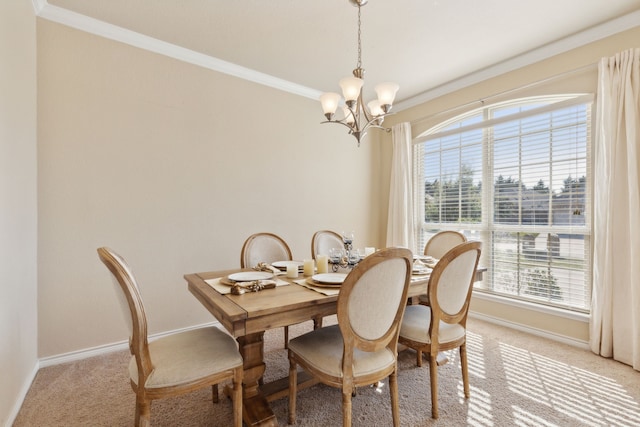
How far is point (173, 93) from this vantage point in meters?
2.71

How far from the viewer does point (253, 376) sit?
1525 millimetres

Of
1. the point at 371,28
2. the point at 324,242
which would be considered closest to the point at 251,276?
the point at 324,242

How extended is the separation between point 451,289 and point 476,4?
2.05 metres

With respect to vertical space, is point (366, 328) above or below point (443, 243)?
below

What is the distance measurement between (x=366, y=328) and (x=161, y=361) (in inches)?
36.5

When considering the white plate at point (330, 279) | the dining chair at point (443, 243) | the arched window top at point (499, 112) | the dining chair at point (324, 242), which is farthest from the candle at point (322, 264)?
the arched window top at point (499, 112)

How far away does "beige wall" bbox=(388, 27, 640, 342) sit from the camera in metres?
2.46

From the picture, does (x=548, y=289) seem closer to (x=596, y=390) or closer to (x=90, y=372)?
(x=596, y=390)

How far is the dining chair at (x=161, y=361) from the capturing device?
1180 mm

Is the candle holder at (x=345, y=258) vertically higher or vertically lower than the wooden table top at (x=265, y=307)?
higher

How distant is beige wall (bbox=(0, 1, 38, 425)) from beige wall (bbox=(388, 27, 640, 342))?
375 centimetres

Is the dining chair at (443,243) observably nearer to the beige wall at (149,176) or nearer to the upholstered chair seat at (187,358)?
the beige wall at (149,176)

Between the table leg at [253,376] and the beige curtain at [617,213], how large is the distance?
2630 mm

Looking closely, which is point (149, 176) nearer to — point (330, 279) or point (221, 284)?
point (221, 284)
